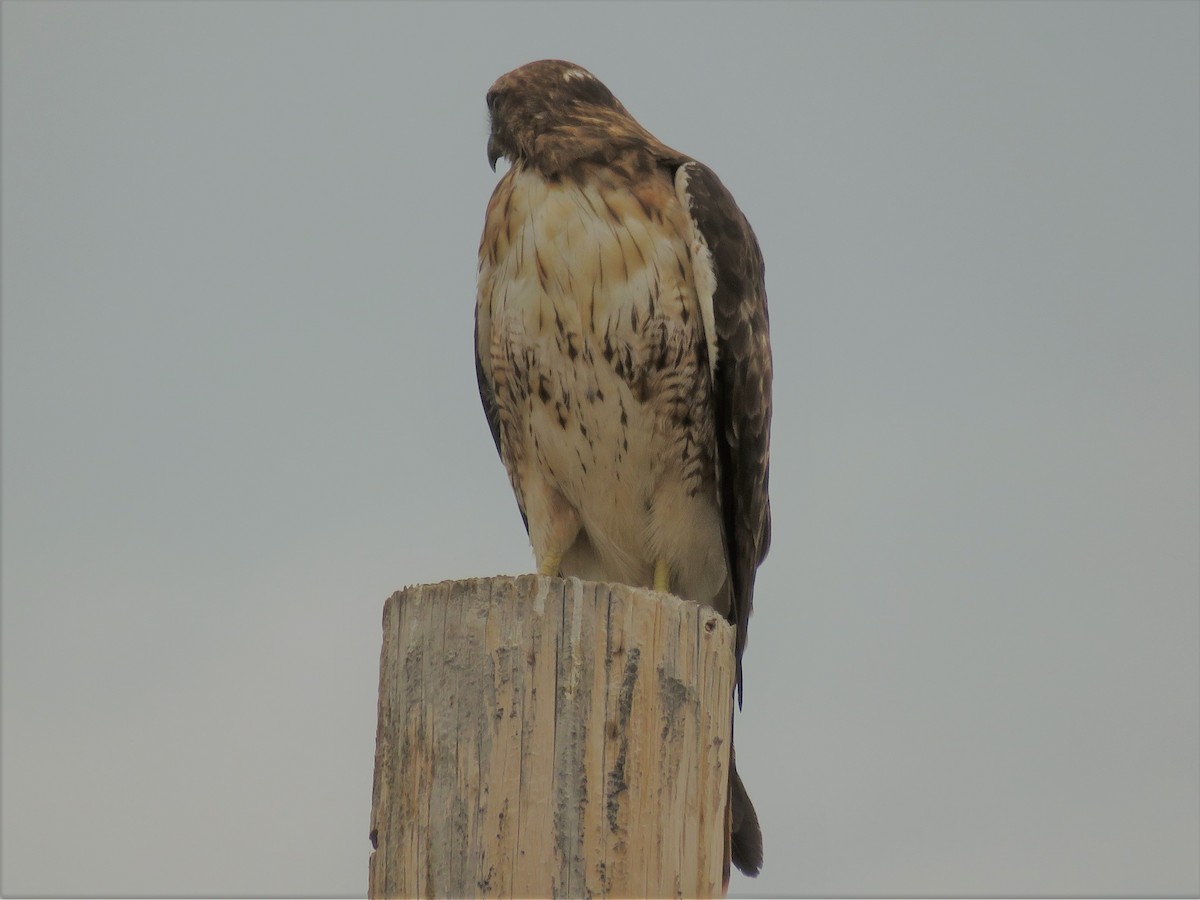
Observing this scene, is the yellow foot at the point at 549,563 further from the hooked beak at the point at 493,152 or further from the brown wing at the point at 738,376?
the hooked beak at the point at 493,152

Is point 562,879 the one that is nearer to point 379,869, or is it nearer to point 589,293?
point 379,869

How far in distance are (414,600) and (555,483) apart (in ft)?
5.99

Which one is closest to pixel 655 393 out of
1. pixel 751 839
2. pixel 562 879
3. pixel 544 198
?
pixel 544 198

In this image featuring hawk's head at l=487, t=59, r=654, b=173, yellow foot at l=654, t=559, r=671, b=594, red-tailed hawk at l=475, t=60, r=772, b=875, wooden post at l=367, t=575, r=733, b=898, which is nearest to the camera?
wooden post at l=367, t=575, r=733, b=898

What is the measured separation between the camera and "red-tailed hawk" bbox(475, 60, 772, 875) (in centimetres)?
473

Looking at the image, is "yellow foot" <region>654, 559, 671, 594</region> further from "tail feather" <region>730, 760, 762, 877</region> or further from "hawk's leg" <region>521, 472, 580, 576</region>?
"tail feather" <region>730, 760, 762, 877</region>

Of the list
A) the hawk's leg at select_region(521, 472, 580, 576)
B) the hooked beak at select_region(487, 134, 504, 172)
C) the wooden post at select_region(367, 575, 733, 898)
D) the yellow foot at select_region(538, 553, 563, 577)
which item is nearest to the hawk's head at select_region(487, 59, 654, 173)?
the hooked beak at select_region(487, 134, 504, 172)

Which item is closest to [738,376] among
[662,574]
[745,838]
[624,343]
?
[624,343]

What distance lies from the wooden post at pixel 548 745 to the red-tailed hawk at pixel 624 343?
131cm

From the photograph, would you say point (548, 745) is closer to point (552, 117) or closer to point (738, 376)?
point (738, 376)

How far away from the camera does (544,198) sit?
16.0 feet

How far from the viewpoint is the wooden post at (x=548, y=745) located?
122 inches

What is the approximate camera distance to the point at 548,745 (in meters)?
3.16

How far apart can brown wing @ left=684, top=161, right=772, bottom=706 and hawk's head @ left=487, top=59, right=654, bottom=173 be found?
352 millimetres
